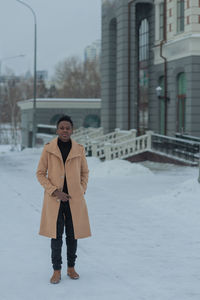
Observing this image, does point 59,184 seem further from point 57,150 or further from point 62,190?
point 57,150

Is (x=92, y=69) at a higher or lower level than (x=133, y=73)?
higher

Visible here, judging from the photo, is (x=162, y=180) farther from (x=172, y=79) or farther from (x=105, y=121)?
(x=105, y=121)

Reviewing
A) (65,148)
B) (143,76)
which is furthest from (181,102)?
(65,148)

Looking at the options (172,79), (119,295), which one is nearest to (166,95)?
(172,79)

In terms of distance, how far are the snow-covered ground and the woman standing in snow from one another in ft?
1.64

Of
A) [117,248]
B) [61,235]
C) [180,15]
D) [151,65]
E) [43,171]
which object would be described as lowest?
[117,248]

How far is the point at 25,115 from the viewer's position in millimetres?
46844

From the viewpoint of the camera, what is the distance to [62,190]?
5.81m

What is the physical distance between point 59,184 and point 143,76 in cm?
2277

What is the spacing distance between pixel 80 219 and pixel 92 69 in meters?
76.8

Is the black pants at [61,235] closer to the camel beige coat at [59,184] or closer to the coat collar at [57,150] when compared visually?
the camel beige coat at [59,184]

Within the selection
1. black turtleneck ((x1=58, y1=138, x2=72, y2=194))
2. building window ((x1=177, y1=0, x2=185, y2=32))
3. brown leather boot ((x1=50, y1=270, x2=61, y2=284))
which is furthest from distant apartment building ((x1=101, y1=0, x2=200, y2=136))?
brown leather boot ((x1=50, y1=270, x2=61, y2=284))

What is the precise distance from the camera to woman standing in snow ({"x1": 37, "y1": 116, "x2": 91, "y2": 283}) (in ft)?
19.0

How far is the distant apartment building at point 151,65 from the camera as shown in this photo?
22594mm
